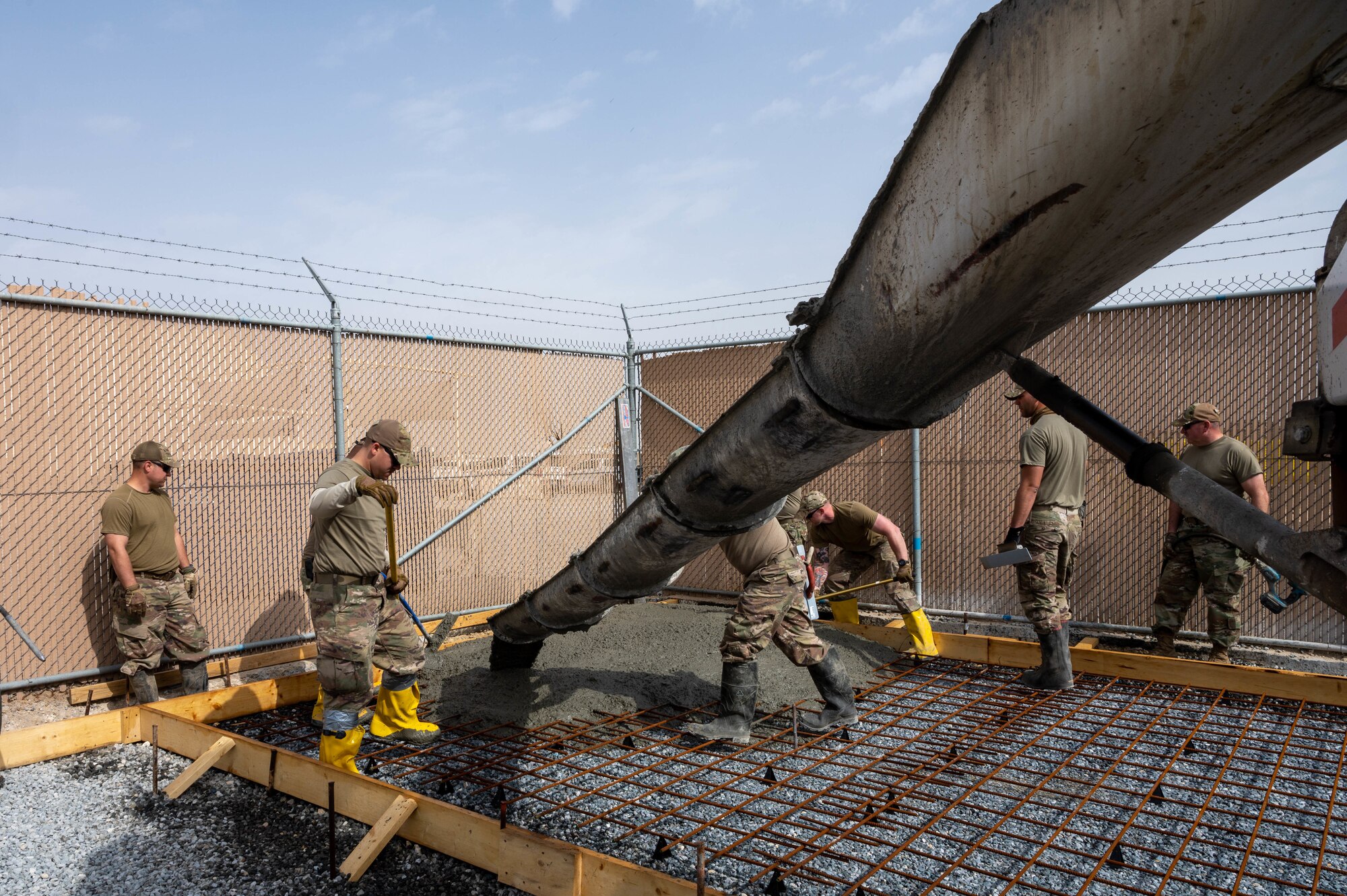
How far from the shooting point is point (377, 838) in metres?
3.42

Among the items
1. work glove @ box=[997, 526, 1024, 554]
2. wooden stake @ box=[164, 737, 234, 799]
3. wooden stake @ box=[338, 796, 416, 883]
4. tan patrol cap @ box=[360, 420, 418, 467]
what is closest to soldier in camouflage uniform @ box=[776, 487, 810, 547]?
work glove @ box=[997, 526, 1024, 554]

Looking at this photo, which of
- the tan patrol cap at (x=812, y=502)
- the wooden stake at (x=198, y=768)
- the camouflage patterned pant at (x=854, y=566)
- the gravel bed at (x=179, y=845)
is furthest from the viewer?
the camouflage patterned pant at (x=854, y=566)

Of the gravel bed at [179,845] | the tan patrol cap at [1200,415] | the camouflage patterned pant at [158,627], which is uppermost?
the tan patrol cap at [1200,415]

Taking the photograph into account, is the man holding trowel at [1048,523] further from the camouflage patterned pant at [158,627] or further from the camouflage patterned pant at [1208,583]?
the camouflage patterned pant at [158,627]

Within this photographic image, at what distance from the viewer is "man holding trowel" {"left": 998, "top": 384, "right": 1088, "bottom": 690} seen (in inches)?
219

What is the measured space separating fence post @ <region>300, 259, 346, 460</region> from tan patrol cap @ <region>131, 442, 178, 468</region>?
132 cm

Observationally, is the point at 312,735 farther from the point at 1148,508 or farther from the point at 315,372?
the point at 1148,508

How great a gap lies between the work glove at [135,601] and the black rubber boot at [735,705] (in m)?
3.61

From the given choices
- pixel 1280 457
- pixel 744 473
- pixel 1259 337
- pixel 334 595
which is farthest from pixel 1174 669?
pixel 334 595

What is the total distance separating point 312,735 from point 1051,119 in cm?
514

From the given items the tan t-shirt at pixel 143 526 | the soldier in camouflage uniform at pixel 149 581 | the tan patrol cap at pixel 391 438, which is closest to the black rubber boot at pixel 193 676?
the soldier in camouflage uniform at pixel 149 581

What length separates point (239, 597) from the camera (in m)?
6.41

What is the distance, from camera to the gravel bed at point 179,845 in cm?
337

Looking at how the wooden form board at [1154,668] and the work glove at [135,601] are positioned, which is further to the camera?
the work glove at [135,601]
